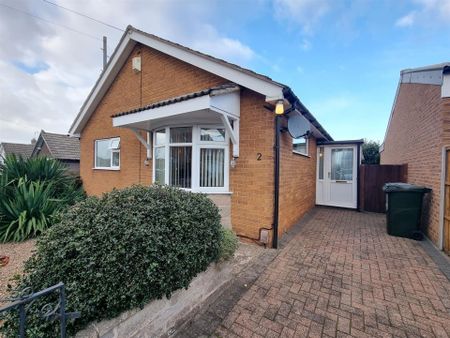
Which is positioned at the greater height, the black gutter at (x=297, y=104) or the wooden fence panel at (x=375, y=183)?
the black gutter at (x=297, y=104)

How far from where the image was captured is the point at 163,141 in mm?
6328

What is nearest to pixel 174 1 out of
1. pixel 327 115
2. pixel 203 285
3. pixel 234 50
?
pixel 234 50

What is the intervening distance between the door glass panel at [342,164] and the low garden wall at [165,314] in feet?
27.1

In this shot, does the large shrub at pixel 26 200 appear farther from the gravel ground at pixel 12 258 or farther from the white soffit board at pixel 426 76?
the white soffit board at pixel 426 76

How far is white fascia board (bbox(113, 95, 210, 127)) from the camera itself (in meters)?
4.51

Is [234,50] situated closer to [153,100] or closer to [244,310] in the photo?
[153,100]

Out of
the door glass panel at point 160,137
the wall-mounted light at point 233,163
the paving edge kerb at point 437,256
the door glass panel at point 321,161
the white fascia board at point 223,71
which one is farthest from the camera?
the door glass panel at point 321,161

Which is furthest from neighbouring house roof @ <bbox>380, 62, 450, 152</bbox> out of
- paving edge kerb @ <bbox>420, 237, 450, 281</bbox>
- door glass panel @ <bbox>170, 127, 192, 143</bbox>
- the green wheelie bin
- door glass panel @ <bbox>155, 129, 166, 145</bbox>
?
door glass panel @ <bbox>155, 129, 166, 145</bbox>

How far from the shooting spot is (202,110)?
470 centimetres

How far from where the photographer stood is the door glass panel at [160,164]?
20.9 ft

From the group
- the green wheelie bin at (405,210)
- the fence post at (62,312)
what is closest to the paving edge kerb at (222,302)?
the fence post at (62,312)

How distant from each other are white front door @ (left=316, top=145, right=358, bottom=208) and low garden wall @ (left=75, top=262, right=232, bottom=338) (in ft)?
26.2

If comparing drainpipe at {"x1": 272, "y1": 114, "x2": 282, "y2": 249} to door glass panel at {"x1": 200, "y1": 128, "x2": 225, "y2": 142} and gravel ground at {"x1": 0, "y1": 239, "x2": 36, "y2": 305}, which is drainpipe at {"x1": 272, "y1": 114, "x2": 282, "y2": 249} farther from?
gravel ground at {"x1": 0, "y1": 239, "x2": 36, "y2": 305}

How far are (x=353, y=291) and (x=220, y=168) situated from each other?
3.68 m
